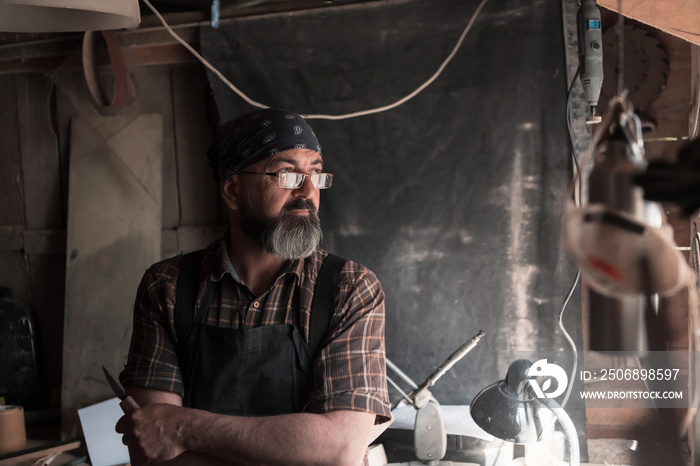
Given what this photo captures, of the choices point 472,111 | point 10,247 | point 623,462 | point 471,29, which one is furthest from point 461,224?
point 10,247

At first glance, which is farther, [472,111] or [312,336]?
[472,111]

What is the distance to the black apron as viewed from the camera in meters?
2.00

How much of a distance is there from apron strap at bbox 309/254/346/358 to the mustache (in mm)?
216

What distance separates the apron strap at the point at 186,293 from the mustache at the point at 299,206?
328 millimetres

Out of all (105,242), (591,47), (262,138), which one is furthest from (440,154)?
(105,242)

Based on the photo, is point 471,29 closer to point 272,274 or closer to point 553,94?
point 553,94

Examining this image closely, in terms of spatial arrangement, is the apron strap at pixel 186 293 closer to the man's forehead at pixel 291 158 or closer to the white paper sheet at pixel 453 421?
the man's forehead at pixel 291 158

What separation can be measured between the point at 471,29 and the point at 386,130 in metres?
0.54

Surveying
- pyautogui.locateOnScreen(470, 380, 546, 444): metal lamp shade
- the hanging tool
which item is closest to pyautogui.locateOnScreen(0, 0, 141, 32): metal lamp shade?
→ the hanging tool

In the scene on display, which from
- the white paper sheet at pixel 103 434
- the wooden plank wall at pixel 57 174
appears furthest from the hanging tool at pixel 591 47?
the white paper sheet at pixel 103 434

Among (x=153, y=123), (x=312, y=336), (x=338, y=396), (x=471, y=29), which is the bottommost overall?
(x=338, y=396)

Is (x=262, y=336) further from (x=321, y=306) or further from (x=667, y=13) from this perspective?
Answer: (x=667, y=13)

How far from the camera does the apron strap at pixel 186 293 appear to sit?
2074 millimetres

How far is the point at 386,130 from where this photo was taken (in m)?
2.98
